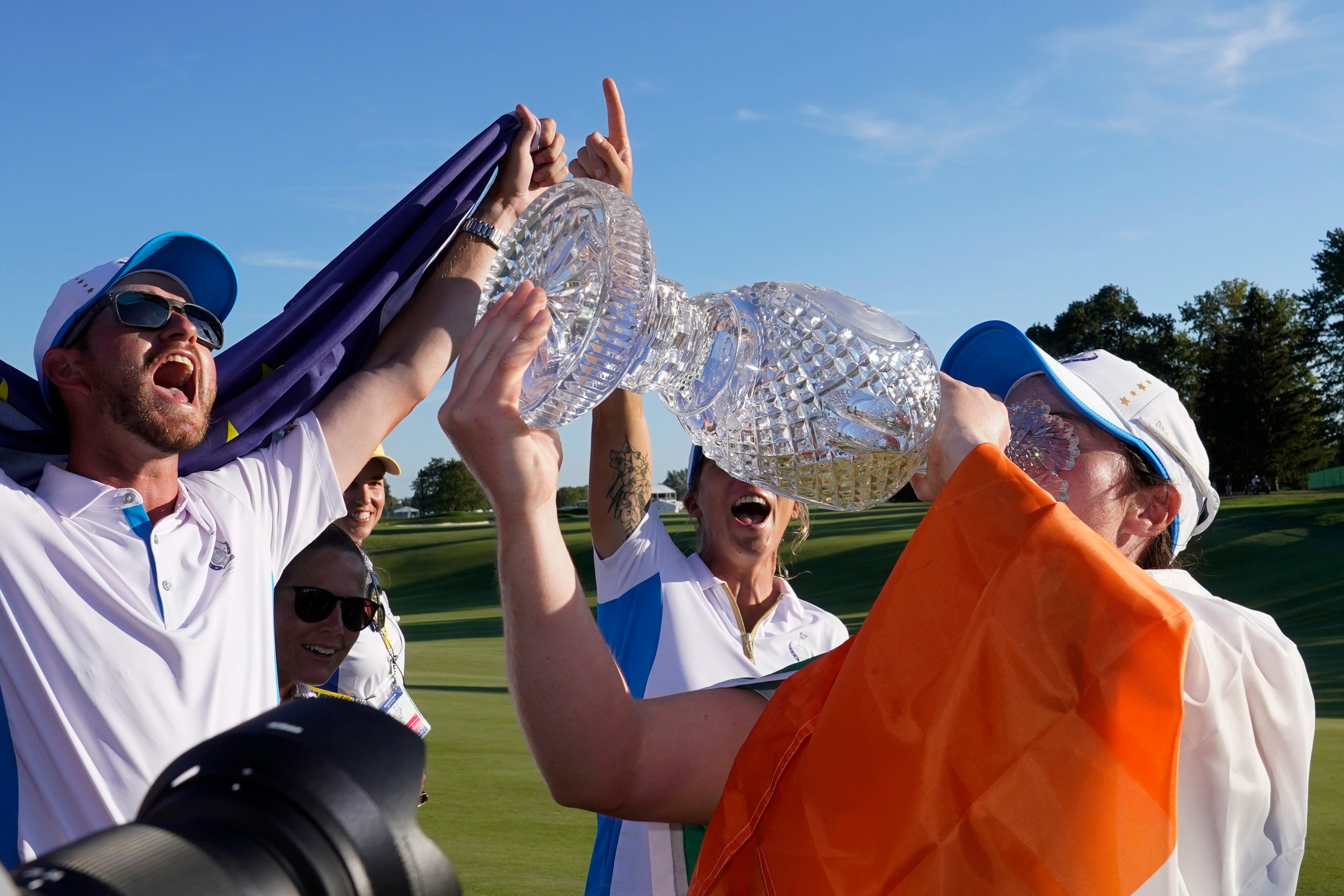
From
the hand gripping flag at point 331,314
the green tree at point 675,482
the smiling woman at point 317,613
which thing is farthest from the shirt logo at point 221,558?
the green tree at point 675,482

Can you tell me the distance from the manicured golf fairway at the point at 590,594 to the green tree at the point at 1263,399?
16.3 metres

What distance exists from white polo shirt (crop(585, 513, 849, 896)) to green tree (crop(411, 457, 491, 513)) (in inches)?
3202

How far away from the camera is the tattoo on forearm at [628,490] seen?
376 cm

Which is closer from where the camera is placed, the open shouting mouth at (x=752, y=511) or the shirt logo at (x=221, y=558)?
the shirt logo at (x=221, y=558)

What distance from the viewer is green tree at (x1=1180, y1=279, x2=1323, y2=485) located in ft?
194

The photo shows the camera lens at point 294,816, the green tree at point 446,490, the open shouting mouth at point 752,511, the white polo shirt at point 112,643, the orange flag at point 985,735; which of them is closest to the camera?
the camera lens at point 294,816

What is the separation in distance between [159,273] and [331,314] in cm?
46

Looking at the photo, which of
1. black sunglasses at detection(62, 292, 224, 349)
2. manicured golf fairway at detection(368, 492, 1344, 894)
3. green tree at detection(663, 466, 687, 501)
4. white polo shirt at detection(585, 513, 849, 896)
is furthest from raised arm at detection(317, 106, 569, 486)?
green tree at detection(663, 466, 687, 501)

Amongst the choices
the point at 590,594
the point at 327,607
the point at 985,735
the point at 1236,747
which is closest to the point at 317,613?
the point at 327,607

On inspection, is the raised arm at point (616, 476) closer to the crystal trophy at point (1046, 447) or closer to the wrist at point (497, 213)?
the wrist at point (497, 213)

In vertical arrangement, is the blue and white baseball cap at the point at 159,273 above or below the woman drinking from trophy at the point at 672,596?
above

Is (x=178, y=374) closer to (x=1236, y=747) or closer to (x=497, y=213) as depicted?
(x=497, y=213)

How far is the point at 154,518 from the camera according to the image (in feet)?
9.25

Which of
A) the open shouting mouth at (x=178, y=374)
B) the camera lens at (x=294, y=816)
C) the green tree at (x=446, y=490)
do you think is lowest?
the green tree at (x=446, y=490)
